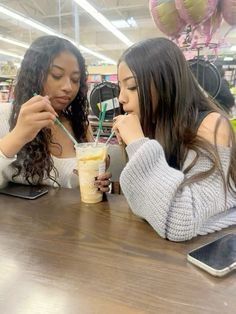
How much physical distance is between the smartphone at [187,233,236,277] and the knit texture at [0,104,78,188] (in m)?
0.61

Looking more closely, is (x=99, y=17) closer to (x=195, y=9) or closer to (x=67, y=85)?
(x=195, y=9)

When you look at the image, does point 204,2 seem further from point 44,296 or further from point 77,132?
point 44,296

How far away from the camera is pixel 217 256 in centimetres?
53

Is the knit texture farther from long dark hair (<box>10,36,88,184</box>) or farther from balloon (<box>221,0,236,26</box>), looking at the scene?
balloon (<box>221,0,236,26</box>)

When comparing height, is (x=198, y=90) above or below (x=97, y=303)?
above

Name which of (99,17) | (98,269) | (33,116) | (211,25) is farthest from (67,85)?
(99,17)

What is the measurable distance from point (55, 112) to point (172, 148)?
40cm

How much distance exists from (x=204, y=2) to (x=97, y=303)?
3.94ft

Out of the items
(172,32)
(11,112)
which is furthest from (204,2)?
(11,112)

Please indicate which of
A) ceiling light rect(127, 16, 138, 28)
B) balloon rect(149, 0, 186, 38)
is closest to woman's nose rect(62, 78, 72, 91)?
balloon rect(149, 0, 186, 38)

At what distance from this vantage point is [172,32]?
138 cm

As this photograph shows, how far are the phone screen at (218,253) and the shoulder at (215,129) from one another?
0.23m

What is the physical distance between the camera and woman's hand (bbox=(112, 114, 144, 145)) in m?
0.73

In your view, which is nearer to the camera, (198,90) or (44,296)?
(44,296)
